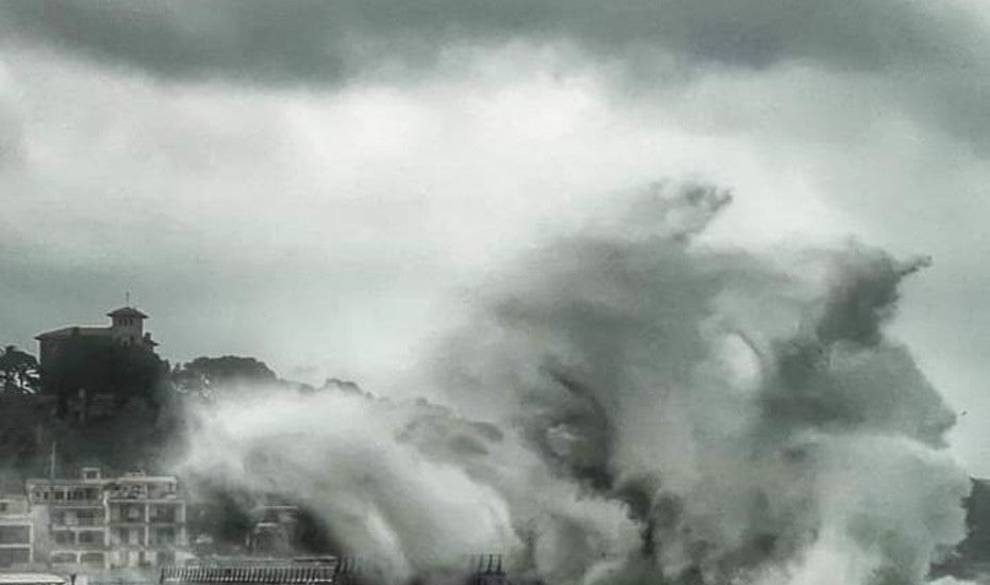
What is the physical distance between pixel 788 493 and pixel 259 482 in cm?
1013

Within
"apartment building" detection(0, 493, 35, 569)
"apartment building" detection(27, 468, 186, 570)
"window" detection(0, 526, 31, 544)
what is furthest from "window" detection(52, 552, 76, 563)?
"window" detection(0, 526, 31, 544)

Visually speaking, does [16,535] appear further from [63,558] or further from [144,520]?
[144,520]

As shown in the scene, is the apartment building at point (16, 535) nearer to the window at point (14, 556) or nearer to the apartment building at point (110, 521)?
the window at point (14, 556)

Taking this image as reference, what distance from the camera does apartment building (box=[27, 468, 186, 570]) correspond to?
57500 mm

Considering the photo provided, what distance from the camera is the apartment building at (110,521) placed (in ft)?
189

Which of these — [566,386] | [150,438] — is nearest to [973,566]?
[150,438]

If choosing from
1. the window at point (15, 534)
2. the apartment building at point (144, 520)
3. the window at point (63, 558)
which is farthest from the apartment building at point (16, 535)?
the apartment building at point (144, 520)

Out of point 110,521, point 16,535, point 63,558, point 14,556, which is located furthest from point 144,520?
point 14,556

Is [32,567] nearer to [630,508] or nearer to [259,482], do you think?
[259,482]

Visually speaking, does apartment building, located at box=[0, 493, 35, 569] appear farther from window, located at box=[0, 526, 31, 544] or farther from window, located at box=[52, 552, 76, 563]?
window, located at box=[52, 552, 76, 563]

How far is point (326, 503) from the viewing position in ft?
147

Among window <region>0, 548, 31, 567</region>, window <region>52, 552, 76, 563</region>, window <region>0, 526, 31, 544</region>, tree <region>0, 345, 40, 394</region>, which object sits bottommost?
window <region>52, 552, 76, 563</region>

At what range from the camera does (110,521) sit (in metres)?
60.7

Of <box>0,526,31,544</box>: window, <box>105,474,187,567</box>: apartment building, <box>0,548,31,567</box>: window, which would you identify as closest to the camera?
<box>105,474,187,567</box>: apartment building
